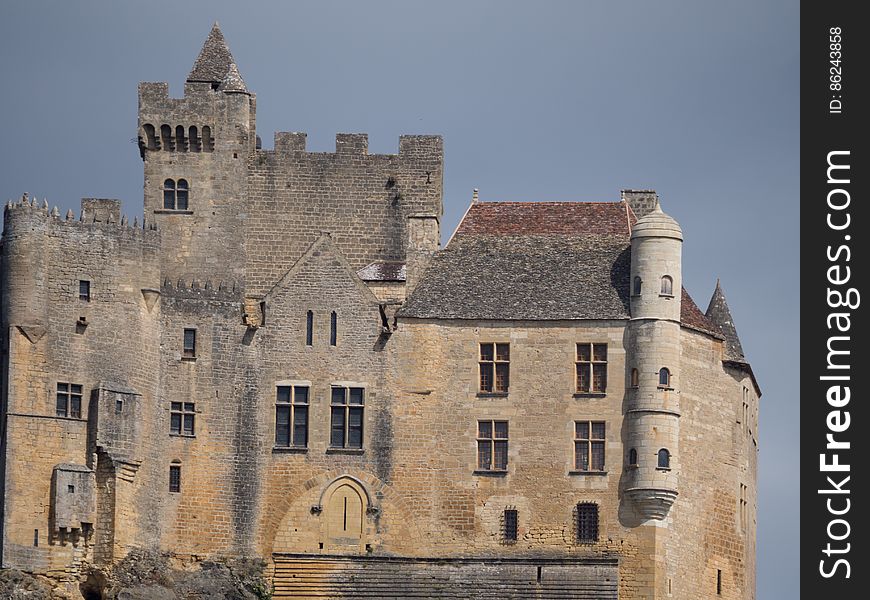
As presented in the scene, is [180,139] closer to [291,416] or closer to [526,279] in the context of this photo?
[291,416]

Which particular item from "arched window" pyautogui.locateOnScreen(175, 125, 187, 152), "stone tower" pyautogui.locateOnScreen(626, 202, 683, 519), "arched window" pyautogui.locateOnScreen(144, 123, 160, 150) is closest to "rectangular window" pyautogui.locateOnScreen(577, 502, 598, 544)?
"stone tower" pyautogui.locateOnScreen(626, 202, 683, 519)

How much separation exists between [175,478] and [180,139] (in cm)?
1082

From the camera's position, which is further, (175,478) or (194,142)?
(194,142)

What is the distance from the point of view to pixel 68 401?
96.6 metres

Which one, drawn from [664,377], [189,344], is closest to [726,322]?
[664,377]

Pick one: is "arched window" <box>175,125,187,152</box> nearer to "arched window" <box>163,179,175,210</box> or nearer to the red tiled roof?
"arched window" <box>163,179,175,210</box>

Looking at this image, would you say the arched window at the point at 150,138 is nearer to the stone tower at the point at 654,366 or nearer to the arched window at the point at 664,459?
the stone tower at the point at 654,366

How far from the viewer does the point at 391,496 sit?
98.3 meters

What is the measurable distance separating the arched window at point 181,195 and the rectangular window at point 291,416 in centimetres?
675

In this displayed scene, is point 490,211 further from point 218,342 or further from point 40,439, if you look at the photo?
point 40,439

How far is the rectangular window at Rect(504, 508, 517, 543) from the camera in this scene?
97.8m

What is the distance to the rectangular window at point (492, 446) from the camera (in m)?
98.4
